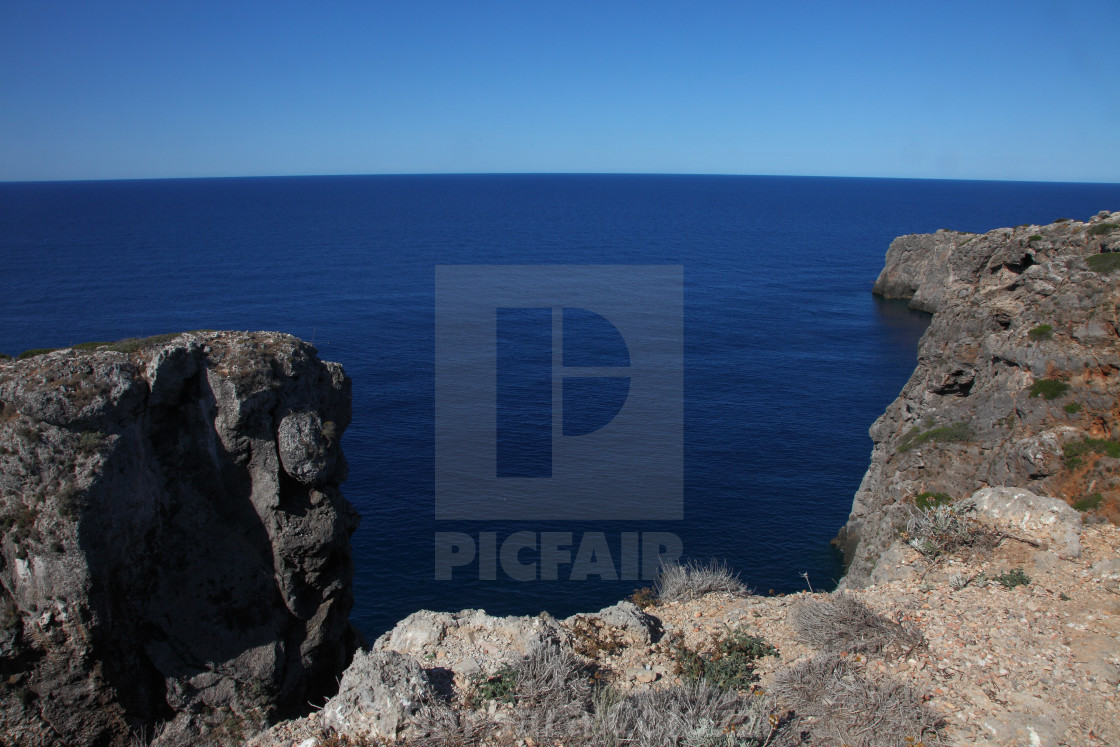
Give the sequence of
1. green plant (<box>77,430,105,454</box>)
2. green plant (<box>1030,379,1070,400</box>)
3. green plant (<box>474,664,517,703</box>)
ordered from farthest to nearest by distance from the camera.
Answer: green plant (<box>1030,379,1070,400</box>) → green plant (<box>77,430,105,454</box>) → green plant (<box>474,664,517,703</box>)

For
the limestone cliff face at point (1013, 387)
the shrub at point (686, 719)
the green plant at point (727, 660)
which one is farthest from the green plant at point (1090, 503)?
the shrub at point (686, 719)

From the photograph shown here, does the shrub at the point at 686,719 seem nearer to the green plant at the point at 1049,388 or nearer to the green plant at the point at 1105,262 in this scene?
the green plant at the point at 1049,388

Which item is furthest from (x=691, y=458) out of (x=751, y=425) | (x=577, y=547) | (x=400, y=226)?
(x=400, y=226)

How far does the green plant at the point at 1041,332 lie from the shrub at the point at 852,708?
67.1 feet

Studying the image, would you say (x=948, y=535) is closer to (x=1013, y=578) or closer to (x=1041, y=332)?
(x=1013, y=578)

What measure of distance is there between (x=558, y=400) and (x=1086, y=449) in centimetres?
4706

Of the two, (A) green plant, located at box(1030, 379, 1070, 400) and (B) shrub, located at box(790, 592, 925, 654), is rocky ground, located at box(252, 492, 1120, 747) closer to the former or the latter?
(B) shrub, located at box(790, 592, 925, 654)

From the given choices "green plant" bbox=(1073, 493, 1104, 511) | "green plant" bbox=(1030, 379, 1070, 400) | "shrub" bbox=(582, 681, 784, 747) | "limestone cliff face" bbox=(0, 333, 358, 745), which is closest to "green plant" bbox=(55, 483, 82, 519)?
"limestone cliff face" bbox=(0, 333, 358, 745)

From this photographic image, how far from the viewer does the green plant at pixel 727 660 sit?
15.7 m

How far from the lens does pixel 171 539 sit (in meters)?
20.8

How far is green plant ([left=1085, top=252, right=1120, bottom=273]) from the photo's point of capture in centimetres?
2855

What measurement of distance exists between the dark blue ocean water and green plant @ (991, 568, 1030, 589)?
2216 centimetres

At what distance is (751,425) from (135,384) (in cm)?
5245

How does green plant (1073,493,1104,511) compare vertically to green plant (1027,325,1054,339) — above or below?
below
